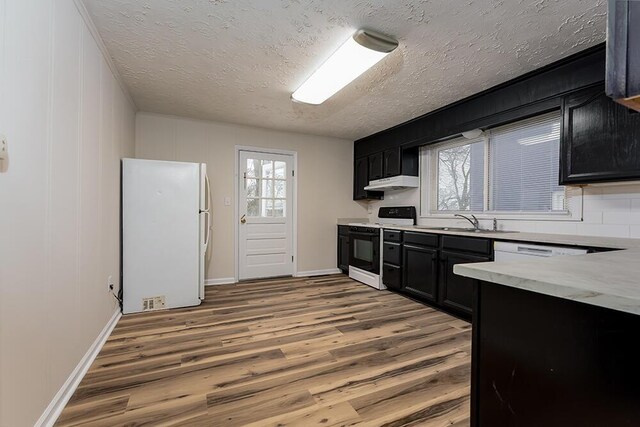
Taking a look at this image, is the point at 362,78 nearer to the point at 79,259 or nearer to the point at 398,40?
the point at 398,40

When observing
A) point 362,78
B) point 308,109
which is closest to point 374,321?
point 362,78

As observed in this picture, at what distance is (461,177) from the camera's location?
3607 mm

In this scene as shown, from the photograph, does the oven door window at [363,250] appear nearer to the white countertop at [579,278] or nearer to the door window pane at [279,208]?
the door window pane at [279,208]

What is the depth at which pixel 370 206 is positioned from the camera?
517cm

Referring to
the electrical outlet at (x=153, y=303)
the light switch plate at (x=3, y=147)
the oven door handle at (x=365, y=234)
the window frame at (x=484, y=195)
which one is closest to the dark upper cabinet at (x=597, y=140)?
the window frame at (x=484, y=195)

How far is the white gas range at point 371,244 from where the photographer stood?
3.93m

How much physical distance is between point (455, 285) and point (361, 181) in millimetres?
2462

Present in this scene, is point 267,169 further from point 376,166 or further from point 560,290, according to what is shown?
point 560,290

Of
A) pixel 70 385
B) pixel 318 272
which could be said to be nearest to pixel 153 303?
pixel 70 385

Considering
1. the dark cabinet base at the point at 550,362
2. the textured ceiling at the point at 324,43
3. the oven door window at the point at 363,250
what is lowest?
the oven door window at the point at 363,250

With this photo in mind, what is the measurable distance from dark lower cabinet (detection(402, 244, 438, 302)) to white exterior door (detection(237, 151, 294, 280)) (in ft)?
6.26

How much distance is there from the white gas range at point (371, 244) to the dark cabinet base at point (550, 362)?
306cm

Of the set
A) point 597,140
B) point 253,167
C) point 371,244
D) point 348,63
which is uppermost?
point 348,63

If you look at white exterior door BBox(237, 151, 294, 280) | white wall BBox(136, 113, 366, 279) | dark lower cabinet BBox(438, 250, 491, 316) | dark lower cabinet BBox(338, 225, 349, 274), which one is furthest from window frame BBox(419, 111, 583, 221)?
white exterior door BBox(237, 151, 294, 280)
